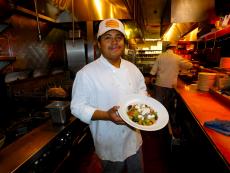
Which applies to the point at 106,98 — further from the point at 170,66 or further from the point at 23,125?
the point at 170,66

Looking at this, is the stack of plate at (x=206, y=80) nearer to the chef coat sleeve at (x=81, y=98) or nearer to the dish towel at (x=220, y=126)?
the dish towel at (x=220, y=126)

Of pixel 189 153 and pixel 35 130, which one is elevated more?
pixel 35 130

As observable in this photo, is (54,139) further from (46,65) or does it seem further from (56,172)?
(46,65)

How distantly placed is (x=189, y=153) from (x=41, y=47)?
2.99m

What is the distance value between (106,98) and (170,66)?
3.83 m

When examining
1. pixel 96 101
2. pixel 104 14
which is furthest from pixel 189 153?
pixel 104 14

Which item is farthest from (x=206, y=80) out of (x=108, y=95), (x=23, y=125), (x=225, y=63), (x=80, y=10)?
(x=23, y=125)

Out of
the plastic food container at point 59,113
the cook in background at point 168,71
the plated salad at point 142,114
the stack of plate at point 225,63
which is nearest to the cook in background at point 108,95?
the plated salad at point 142,114

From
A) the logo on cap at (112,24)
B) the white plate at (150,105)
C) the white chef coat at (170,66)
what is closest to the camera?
the white plate at (150,105)

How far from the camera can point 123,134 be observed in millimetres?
1776

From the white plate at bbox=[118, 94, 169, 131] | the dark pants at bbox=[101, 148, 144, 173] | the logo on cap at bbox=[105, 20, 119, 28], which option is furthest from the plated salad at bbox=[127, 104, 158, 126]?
the logo on cap at bbox=[105, 20, 119, 28]

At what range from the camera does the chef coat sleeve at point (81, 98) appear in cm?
159

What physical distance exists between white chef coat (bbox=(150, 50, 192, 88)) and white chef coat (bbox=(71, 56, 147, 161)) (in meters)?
3.55

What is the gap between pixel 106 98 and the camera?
68.0 inches
